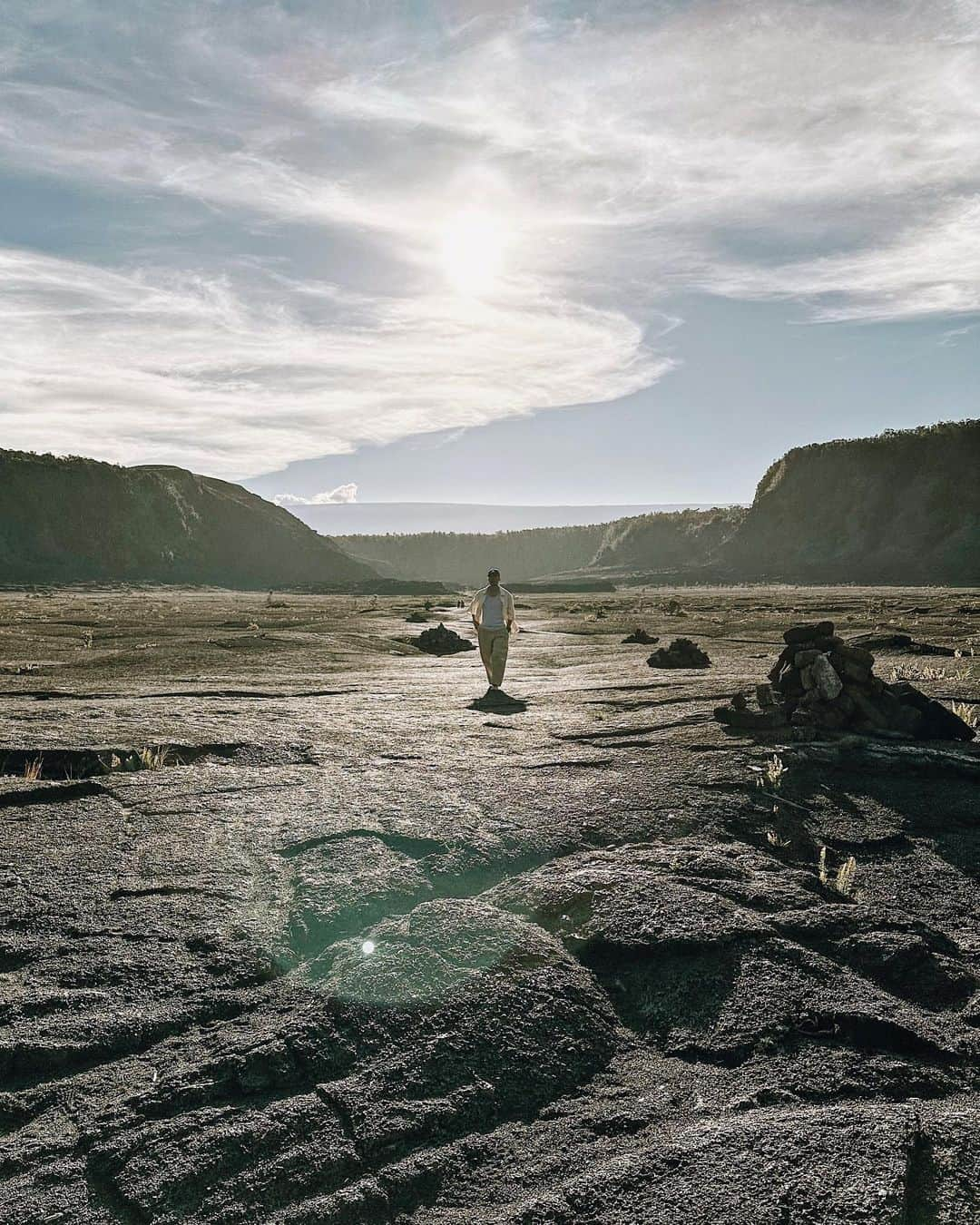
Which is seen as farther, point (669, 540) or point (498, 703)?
point (669, 540)

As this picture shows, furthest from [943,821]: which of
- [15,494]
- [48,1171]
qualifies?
[15,494]

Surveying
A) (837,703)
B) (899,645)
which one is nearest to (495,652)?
(837,703)

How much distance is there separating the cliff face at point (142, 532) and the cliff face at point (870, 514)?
157 feet

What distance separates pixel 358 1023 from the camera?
3.05m

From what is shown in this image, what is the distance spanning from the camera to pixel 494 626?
413 inches

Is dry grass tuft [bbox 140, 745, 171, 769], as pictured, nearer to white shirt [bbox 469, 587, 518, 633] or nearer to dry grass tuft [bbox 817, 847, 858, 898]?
dry grass tuft [bbox 817, 847, 858, 898]

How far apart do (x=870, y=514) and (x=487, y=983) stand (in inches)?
3176

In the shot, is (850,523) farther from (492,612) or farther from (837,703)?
(837,703)

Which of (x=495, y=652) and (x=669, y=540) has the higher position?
(x=669, y=540)

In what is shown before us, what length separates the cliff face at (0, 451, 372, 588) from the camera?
75.9 m

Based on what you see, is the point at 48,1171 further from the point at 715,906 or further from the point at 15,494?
the point at 15,494

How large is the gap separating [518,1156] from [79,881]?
2629mm

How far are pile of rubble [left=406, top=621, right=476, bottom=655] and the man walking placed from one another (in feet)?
17.3

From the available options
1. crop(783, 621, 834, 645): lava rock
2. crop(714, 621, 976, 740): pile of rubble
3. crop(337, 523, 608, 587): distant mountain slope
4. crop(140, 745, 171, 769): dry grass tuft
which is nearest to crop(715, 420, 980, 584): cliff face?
crop(783, 621, 834, 645): lava rock
